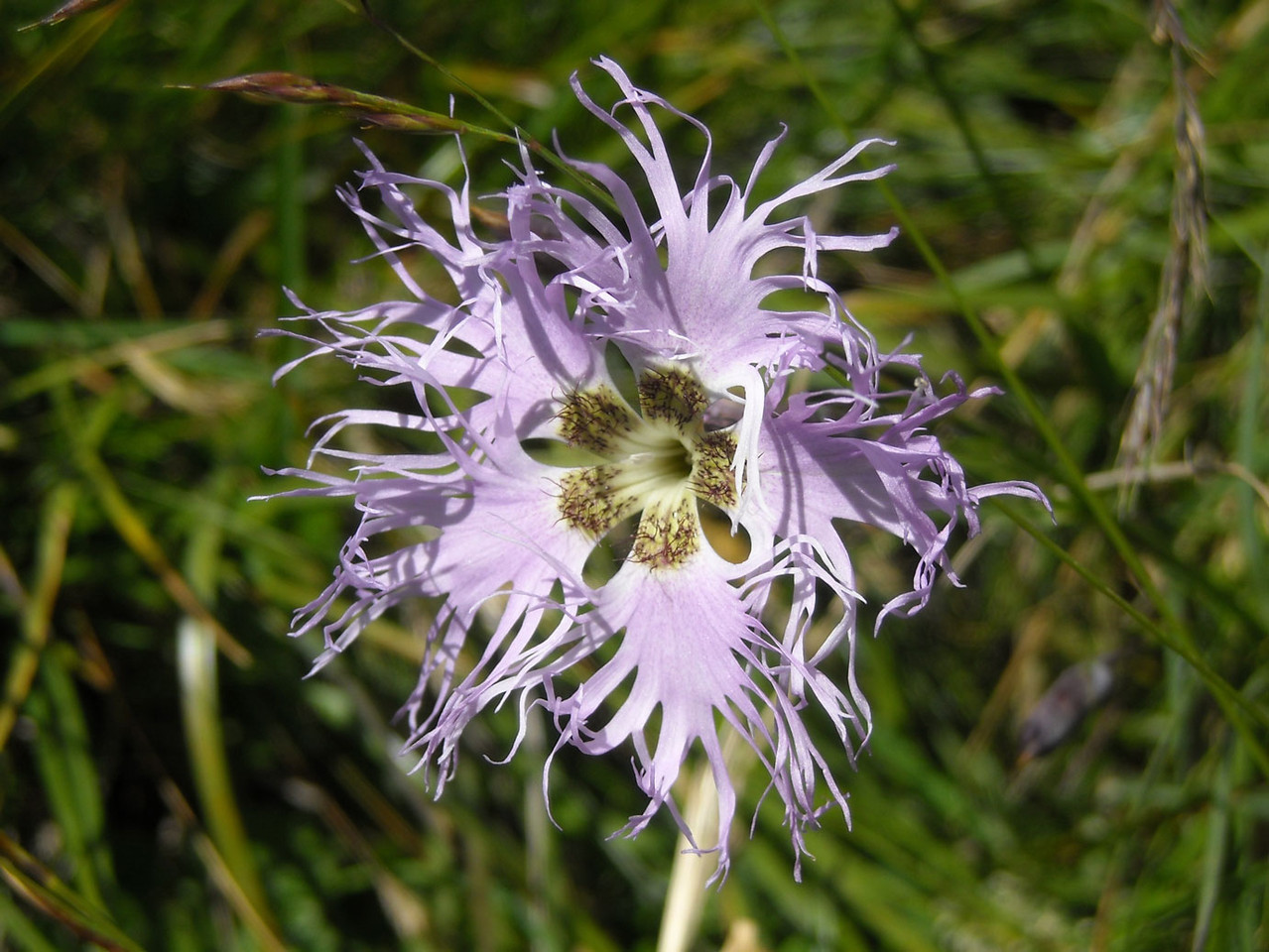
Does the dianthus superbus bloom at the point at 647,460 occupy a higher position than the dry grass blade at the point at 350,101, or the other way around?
the dry grass blade at the point at 350,101

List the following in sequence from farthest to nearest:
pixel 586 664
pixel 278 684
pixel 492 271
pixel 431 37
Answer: pixel 431 37
pixel 278 684
pixel 586 664
pixel 492 271

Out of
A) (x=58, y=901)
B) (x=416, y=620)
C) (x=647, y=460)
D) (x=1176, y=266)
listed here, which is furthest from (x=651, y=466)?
(x=58, y=901)

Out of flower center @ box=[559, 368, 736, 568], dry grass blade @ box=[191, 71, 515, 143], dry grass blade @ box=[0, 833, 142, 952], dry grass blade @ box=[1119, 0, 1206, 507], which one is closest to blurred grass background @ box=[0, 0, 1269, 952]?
dry grass blade @ box=[0, 833, 142, 952]

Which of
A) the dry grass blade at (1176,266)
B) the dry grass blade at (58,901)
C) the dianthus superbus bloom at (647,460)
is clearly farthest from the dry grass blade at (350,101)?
the dry grass blade at (58,901)

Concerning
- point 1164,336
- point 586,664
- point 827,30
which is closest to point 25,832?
point 586,664

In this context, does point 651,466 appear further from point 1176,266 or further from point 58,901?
point 58,901

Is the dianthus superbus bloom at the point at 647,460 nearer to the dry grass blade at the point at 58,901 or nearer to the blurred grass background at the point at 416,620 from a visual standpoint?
the dry grass blade at the point at 58,901

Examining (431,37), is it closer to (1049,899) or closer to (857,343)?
(857,343)
